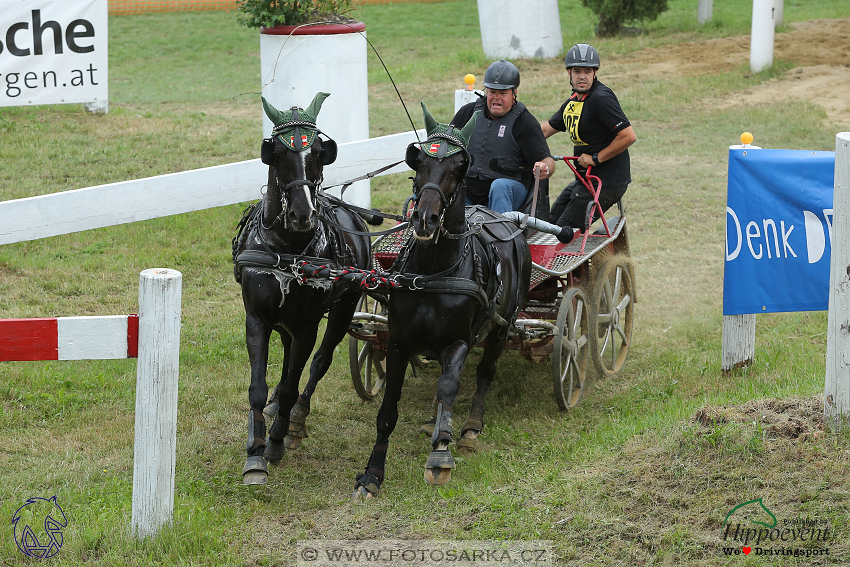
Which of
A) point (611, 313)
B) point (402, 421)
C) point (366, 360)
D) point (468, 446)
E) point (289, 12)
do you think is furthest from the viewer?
point (289, 12)

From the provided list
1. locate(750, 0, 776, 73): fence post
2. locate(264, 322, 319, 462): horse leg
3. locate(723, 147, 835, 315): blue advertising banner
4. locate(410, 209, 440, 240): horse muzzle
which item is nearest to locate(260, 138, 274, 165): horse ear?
locate(410, 209, 440, 240): horse muzzle

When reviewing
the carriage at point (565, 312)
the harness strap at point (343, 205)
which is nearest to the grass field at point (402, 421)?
the carriage at point (565, 312)

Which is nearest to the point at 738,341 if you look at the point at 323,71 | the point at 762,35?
the point at 323,71

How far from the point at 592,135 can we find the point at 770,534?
3744mm

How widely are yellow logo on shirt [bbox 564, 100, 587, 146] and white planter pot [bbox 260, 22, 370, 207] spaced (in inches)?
118

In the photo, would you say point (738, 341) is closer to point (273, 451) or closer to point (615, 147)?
point (615, 147)

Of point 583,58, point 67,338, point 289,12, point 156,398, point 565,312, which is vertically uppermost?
point 289,12

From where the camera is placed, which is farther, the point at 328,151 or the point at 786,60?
the point at 786,60

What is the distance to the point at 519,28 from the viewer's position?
18562mm

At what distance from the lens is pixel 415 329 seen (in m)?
5.01

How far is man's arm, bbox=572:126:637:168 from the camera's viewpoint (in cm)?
689

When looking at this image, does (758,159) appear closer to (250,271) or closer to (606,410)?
(606,410)

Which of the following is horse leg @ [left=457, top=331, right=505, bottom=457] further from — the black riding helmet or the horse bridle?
the black riding helmet

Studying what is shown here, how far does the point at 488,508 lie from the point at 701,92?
12.9 m
